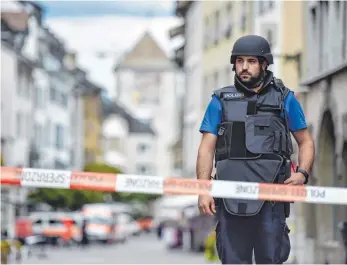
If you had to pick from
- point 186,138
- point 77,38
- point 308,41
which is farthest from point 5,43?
point 77,38

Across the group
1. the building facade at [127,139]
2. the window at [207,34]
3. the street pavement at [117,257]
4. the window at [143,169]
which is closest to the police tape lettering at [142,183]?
the street pavement at [117,257]

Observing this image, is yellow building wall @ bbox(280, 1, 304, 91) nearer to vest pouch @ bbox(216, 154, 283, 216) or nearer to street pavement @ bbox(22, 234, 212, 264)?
street pavement @ bbox(22, 234, 212, 264)

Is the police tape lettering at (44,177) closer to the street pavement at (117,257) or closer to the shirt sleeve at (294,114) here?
the shirt sleeve at (294,114)

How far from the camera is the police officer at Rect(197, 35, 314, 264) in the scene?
9.38 metres

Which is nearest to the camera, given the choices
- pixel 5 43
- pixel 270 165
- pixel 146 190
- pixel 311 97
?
pixel 270 165

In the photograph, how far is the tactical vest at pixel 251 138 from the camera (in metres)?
9.53

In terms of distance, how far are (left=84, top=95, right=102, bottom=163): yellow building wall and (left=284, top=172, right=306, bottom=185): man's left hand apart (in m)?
120

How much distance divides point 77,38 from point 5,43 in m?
114

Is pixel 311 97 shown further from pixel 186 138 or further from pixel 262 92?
pixel 186 138

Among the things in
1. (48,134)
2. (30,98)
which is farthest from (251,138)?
(48,134)

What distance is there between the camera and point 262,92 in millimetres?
9727

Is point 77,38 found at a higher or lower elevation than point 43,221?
higher

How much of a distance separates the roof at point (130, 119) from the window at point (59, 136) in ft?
232

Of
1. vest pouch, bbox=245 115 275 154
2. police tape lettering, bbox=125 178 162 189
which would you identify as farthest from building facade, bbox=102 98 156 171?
vest pouch, bbox=245 115 275 154
